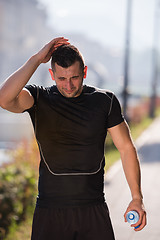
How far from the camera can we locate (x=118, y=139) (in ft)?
9.07

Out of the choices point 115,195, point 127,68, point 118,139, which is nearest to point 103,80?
point 127,68

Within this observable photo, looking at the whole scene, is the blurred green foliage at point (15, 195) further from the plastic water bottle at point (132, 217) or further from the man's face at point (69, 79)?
the man's face at point (69, 79)

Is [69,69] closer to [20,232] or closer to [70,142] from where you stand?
[70,142]

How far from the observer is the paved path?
6.01m

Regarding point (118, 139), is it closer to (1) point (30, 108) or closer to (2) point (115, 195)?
(1) point (30, 108)

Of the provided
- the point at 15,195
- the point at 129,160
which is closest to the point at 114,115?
the point at 129,160

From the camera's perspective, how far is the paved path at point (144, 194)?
6.01 m

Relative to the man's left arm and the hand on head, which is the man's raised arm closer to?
the hand on head

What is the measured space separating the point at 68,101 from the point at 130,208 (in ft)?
2.41

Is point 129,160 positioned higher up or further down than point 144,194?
higher up

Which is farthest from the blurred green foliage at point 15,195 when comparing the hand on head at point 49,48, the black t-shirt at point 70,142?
the hand on head at point 49,48

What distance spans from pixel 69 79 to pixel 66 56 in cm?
13

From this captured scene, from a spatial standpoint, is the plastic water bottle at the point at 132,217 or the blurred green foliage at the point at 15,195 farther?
the blurred green foliage at the point at 15,195

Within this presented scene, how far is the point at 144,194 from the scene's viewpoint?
827 centimetres
